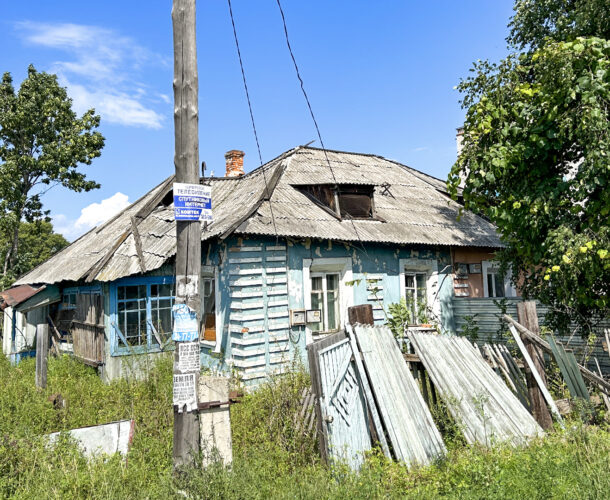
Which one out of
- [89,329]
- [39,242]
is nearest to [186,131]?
[89,329]

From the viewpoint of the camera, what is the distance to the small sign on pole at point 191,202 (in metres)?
4.35

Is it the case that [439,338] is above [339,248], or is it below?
below

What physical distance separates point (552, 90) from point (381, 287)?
205 inches

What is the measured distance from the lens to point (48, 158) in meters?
18.9

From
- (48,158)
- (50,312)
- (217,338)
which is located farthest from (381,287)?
(48,158)

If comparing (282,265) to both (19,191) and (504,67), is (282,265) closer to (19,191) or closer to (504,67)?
(504,67)

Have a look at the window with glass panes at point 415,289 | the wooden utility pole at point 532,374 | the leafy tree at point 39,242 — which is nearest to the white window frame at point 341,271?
the window with glass panes at point 415,289

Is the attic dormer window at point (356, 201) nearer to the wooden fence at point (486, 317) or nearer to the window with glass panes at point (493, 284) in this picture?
the wooden fence at point (486, 317)

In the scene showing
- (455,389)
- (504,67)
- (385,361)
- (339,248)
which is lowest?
(455,389)

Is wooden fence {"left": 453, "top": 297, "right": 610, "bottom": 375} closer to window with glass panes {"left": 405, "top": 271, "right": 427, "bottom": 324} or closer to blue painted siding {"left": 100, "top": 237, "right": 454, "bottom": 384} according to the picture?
window with glass panes {"left": 405, "top": 271, "right": 427, "bottom": 324}

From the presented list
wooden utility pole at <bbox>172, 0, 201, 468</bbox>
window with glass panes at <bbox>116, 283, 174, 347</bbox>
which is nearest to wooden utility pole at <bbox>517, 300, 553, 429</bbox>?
wooden utility pole at <bbox>172, 0, 201, 468</bbox>

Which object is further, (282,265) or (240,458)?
(282,265)

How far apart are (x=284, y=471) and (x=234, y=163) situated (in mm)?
11548

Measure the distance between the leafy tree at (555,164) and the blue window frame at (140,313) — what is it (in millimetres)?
6620
